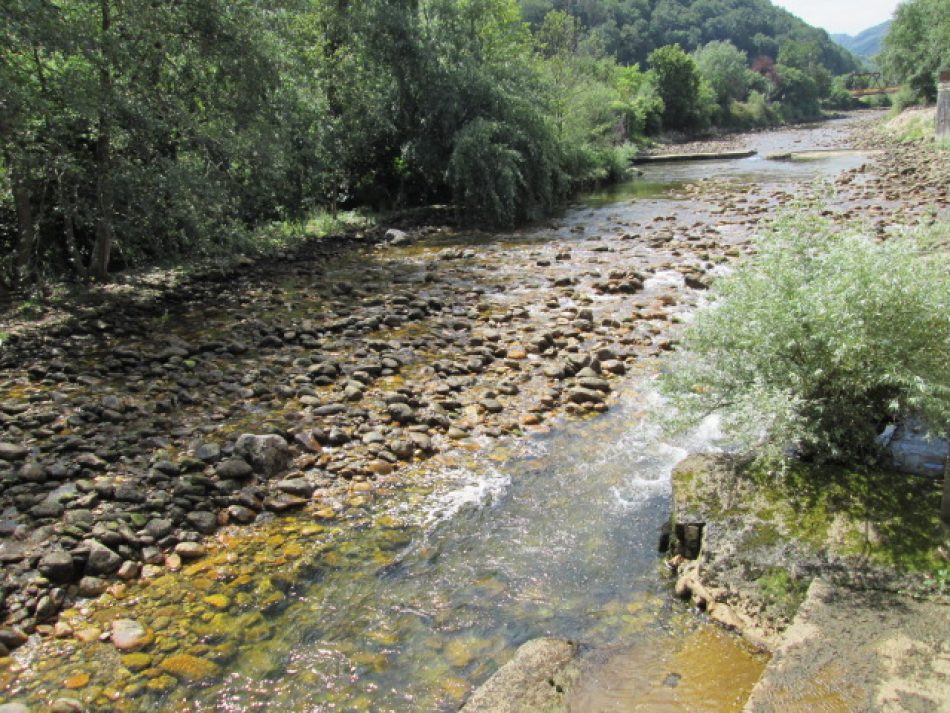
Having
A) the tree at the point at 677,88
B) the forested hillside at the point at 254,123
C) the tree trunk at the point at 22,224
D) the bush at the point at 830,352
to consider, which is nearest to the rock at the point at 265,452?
the bush at the point at 830,352

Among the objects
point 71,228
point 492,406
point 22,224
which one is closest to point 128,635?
point 492,406

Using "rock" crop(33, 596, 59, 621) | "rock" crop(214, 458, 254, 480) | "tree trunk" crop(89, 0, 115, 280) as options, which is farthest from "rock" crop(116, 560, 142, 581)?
"tree trunk" crop(89, 0, 115, 280)

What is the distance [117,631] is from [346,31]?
2286 centimetres

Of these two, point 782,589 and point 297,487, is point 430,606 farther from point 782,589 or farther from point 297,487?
point 782,589

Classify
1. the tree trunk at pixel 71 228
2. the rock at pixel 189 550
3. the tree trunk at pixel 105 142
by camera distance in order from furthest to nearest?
the tree trunk at pixel 71 228 → the tree trunk at pixel 105 142 → the rock at pixel 189 550

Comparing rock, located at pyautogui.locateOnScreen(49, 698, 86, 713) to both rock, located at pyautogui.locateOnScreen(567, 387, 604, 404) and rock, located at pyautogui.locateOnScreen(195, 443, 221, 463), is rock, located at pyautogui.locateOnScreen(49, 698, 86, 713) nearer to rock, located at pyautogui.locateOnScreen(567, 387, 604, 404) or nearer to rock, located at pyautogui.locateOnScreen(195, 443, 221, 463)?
rock, located at pyautogui.locateOnScreen(195, 443, 221, 463)

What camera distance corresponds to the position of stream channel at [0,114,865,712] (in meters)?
4.53

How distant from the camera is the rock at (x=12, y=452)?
281 inches

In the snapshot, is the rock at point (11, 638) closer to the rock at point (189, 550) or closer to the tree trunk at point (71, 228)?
the rock at point (189, 550)

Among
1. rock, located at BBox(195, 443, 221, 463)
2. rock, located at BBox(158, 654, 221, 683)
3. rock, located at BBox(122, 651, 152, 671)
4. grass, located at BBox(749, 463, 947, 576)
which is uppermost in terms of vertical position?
grass, located at BBox(749, 463, 947, 576)

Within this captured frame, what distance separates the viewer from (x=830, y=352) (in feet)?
19.3

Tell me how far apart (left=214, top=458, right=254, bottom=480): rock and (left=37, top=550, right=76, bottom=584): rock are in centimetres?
172

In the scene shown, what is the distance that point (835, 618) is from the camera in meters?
4.32

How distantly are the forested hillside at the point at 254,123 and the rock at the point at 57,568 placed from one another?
8.15m
